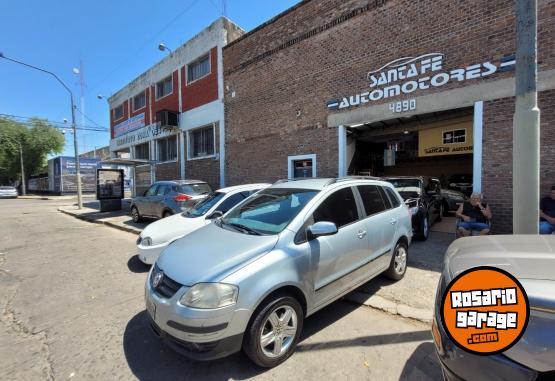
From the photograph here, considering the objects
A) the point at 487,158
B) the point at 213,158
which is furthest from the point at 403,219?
the point at 213,158

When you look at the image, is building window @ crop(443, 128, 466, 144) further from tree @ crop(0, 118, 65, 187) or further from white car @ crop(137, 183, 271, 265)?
tree @ crop(0, 118, 65, 187)

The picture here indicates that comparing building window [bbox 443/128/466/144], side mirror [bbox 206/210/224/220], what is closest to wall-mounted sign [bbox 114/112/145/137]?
side mirror [bbox 206/210/224/220]

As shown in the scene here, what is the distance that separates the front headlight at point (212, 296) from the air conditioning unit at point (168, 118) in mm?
15199

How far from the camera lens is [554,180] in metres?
6.04

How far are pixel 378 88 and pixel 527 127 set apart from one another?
19.2ft

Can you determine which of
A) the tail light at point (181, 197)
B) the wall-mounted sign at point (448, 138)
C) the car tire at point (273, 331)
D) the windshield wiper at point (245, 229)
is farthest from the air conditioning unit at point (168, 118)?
the car tire at point (273, 331)

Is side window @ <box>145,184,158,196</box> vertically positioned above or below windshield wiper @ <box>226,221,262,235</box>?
above

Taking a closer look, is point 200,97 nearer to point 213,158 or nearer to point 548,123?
point 213,158

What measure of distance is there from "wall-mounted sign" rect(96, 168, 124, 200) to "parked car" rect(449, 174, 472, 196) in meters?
18.4

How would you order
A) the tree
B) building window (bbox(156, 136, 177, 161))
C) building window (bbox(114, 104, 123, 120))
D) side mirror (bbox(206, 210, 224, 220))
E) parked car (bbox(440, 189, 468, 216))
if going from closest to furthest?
side mirror (bbox(206, 210, 224, 220)) < parked car (bbox(440, 189, 468, 216)) < building window (bbox(156, 136, 177, 161)) < building window (bbox(114, 104, 123, 120)) < the tree

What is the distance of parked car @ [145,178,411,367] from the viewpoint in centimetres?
234

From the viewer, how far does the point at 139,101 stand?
823 inches

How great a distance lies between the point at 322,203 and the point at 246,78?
10734 mm

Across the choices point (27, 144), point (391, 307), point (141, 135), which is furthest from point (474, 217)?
point (27, 144)
